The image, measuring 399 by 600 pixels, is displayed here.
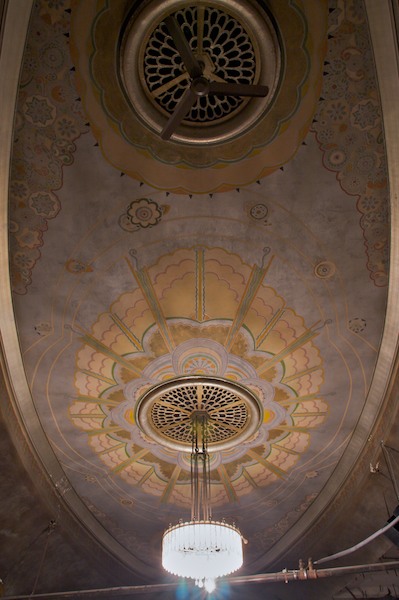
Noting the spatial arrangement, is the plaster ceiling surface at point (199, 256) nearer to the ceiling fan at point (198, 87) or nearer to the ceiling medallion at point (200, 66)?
the ceiling medallion at point (200, 66)

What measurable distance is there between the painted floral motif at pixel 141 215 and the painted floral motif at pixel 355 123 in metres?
1.54

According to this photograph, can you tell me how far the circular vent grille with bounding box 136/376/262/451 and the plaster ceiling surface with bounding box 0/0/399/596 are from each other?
18cm

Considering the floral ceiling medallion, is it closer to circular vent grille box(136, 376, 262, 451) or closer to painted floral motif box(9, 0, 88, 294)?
painted floral motif box(9, 0, 88, 294)

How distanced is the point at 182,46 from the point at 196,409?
399cm

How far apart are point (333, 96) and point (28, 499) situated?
19.5 feet

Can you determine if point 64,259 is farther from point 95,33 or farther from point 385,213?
point 385,213

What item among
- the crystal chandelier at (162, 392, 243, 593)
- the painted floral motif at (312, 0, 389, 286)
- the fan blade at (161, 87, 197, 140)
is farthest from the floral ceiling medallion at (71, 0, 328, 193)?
the crystal chandelier at (162, 392, 243, 593)

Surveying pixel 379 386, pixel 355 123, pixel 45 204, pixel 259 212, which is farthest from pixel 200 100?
pixel 379 386

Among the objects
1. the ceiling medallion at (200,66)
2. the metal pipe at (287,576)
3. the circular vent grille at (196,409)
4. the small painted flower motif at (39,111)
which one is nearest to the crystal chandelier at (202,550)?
the metal pipe at (287,576)

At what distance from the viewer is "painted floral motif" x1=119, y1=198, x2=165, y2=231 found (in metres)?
4.15

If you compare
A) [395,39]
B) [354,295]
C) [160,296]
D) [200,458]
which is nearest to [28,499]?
[200,458]

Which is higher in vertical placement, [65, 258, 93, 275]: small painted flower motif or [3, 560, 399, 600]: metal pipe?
[65, 258, 93, 275]: small painted flower motif

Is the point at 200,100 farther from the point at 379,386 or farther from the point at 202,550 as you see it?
the point at 202,550

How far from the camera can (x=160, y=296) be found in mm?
4812
